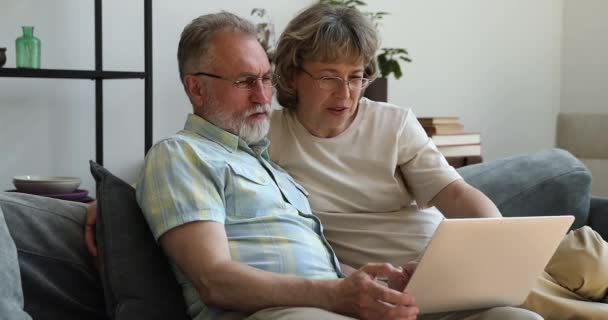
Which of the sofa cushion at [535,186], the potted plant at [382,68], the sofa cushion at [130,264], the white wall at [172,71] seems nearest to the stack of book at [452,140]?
the potted plant at [382,68]

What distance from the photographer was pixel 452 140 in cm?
326

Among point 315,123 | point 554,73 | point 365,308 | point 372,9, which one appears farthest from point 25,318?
point 554,73

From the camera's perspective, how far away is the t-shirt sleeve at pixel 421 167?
1.95m

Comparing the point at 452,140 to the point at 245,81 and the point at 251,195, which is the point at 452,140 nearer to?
the point at 245,81

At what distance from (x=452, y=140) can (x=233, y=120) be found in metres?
1.69

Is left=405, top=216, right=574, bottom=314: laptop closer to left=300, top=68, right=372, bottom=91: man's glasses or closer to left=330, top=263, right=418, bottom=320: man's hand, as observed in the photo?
left=330, top=263, right=418, bottom=320: man's hand

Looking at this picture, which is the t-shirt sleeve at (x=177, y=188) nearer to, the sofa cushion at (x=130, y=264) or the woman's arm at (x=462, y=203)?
the sofa cushion at (x=130, y=264)

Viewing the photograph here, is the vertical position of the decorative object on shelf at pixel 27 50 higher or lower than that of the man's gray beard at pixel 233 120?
higher

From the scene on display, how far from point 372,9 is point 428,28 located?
0.38 m

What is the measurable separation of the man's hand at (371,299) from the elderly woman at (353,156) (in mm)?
472

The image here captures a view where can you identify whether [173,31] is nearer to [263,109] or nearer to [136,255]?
[263,109]

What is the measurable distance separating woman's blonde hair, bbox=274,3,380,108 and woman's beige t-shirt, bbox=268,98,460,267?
12 centimetres

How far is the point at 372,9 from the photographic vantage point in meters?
3.70

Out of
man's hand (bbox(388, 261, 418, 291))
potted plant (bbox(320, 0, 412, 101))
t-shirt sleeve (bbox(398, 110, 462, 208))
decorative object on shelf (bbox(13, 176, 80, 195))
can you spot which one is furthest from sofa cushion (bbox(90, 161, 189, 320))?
potted plant (bbox(320, 0, 412, 101))
